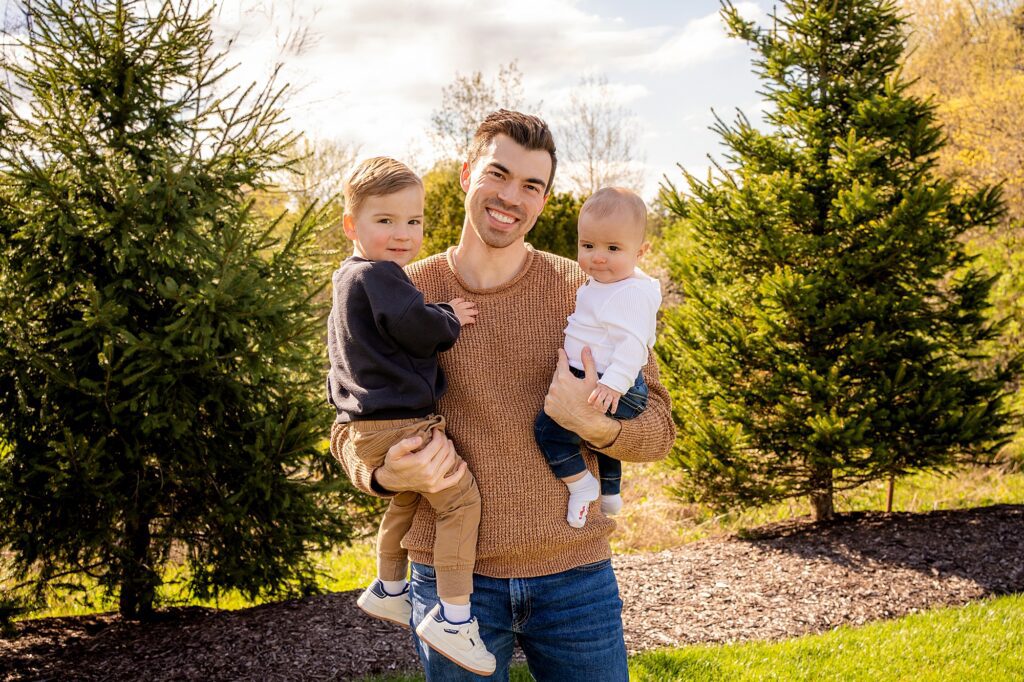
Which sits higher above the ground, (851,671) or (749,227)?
(749,227)

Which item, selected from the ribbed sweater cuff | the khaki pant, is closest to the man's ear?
the khaki pant

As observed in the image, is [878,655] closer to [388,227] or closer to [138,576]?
[388,227]

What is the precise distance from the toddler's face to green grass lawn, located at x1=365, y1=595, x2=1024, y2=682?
314 centimetres

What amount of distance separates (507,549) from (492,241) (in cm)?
82

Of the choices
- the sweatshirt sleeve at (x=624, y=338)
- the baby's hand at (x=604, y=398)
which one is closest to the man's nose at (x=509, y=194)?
the sweatshirt sleeve at (x=624, y=338)

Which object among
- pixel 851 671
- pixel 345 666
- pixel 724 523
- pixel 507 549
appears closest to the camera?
pixel 507 549

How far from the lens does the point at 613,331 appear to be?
221 cm

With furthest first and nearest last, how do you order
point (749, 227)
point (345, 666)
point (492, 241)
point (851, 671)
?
point (749, 227) < point (345, 666) < point (851, 671) < point (492, 241)

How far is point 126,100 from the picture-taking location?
5.30 metres

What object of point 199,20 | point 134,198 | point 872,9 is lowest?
point 134,198

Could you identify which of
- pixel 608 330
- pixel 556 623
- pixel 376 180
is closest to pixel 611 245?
pixel 608 330

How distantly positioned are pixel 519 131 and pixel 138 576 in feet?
14.8

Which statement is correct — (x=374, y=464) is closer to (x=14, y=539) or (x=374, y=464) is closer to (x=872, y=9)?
(x=14, y=539)

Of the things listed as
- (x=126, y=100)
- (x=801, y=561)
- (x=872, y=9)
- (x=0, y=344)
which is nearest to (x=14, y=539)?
(x=0, y=344)
